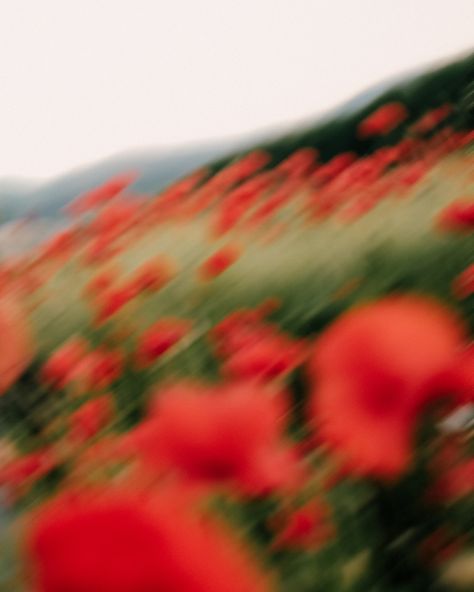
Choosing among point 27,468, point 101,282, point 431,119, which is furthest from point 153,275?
point 431,119

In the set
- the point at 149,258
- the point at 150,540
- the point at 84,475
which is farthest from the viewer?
the point at 149,258

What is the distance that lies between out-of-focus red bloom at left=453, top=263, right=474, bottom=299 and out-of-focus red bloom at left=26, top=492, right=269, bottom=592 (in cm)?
20

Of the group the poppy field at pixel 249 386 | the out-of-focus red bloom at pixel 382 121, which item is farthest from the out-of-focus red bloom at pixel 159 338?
the out-of-focus red bloom at pixel 382 121

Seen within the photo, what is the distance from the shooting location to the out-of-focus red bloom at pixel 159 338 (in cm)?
42

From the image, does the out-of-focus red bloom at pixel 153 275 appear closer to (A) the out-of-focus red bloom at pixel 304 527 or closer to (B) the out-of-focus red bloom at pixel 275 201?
(B) the out-of-focus red bloom at pixel 275 201

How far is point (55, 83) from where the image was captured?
0.57 m

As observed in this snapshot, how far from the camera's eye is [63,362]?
0.43 metres

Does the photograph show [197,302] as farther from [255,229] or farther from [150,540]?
[150,540]

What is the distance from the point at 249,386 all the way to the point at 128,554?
0.14 metres

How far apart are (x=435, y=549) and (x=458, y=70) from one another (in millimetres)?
398

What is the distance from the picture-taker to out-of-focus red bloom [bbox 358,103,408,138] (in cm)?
57

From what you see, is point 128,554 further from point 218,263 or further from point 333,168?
point 333,168

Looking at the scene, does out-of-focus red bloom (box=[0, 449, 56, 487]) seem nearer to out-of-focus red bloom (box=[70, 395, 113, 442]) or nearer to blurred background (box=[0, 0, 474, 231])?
out-of-focus red bloom (box=[70, 395, 113, 442])

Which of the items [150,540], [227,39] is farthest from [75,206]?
[150,540]
